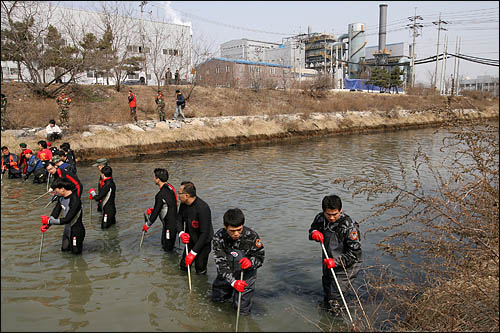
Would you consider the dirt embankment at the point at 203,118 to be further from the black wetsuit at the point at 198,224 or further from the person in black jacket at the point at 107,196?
the person in black jacket at the point at 107,196

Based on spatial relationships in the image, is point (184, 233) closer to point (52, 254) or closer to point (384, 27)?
point (52, 254)

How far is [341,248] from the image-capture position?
210 inches

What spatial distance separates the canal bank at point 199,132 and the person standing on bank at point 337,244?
11.1m

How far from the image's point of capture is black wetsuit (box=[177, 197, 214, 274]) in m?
6.02

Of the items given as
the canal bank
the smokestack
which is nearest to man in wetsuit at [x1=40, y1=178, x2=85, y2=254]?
the canal bank

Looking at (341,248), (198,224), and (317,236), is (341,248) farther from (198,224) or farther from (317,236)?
(198,224)

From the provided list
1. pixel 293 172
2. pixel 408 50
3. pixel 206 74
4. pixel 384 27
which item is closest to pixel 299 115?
pixel 206 74

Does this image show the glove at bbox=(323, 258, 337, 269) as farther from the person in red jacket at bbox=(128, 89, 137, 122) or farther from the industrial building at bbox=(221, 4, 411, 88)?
the industrial building at bbox=(221, 4, 411, 88)

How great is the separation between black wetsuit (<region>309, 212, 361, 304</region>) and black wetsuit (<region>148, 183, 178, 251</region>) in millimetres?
2981

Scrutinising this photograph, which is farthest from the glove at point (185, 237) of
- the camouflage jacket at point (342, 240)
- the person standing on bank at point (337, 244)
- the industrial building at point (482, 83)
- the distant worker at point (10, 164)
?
the industrial building at point (482, 83)

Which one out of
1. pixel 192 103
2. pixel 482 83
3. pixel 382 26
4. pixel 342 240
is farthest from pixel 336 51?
pixel 342 240

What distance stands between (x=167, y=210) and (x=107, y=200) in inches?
89.1

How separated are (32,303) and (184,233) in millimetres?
2382

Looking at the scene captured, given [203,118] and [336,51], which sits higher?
[336,51]
